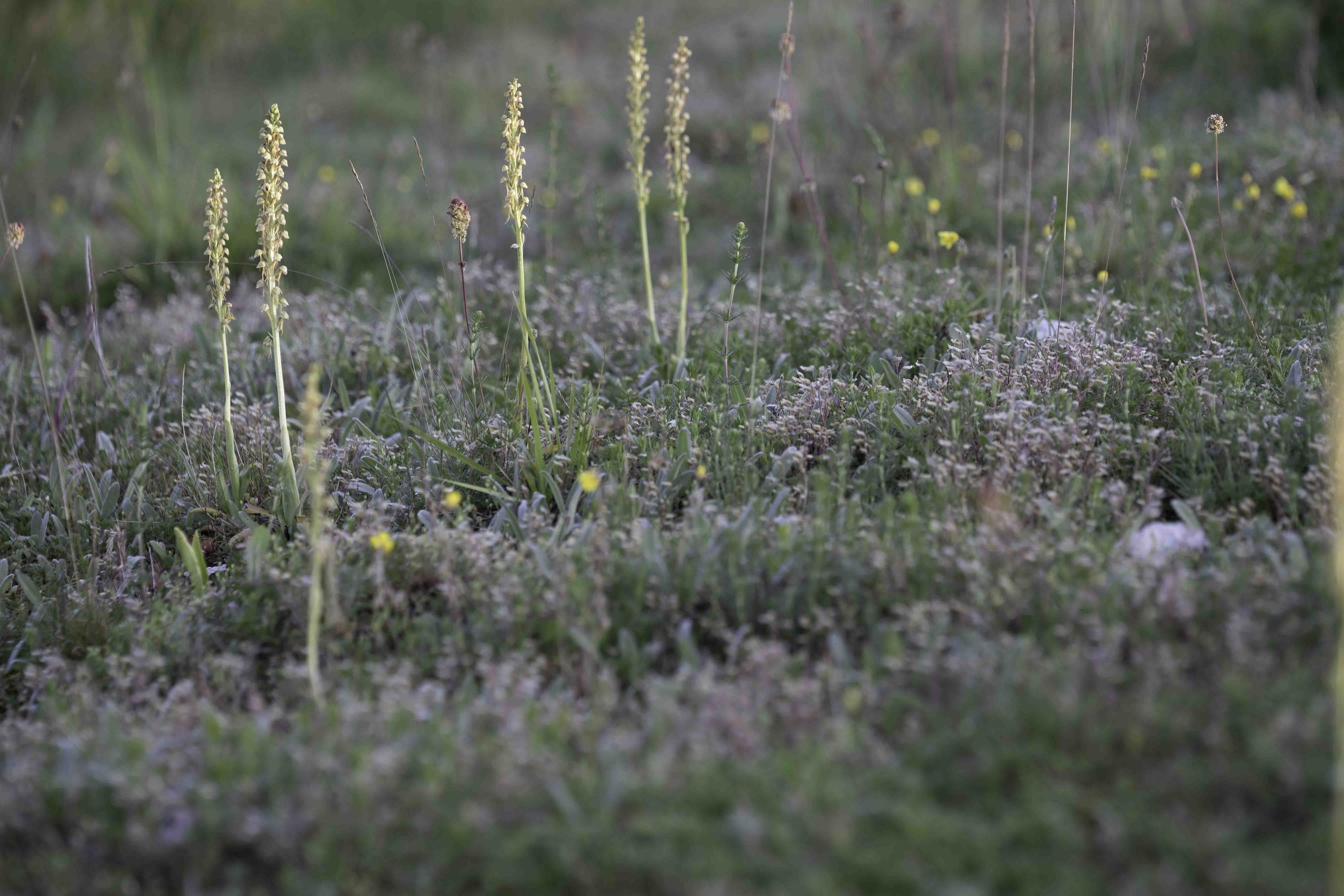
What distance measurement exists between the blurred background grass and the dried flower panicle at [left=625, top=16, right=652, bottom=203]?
57cm

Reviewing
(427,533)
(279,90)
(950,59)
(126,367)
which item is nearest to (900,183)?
(950,59)

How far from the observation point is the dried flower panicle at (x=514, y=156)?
2.61 meters

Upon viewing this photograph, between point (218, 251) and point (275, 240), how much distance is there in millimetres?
152

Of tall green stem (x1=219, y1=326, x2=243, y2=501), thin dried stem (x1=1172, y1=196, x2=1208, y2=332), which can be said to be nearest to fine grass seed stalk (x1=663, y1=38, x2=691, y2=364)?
tall green stem (x1=219, y1=326, x2=243, y2=501)

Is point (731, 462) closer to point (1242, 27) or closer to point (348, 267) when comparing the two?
point (348, 267)

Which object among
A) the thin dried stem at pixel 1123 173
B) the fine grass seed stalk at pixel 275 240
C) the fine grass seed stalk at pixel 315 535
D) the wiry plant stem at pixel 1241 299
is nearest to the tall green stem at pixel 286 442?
the fine grass seed stalk at pixel 275 240

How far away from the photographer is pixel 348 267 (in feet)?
16.7

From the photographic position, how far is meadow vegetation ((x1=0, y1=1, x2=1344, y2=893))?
63.8 inches

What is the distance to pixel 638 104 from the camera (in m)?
3.06

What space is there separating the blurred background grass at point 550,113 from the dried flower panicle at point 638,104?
1.88ft

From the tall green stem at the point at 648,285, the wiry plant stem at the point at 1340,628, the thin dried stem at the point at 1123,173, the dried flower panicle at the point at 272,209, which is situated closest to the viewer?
the wiry plant stem at the point at 1340,628

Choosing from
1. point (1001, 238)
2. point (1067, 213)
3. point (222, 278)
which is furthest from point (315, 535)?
point (1001, 238)

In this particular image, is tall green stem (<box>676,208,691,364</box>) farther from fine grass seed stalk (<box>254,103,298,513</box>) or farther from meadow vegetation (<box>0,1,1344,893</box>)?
fine grass seed stalk (<box>254,103,298,513</box>)

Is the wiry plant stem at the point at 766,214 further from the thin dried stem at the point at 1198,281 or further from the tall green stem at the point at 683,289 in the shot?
the thin dried stem at the point at 1198,281
